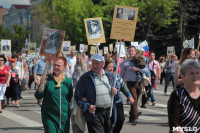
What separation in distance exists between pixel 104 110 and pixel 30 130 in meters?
3.94

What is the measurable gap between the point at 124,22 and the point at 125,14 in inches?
6.5

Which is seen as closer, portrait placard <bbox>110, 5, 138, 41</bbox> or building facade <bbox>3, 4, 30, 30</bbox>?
portrait placard <bbox>110, 5, 138, 41</bbox>

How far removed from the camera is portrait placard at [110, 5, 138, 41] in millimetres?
7309

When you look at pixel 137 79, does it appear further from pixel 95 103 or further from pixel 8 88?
pixel 8 88

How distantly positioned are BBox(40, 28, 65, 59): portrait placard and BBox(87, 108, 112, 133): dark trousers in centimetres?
132

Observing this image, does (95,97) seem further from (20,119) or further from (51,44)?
(20,119)

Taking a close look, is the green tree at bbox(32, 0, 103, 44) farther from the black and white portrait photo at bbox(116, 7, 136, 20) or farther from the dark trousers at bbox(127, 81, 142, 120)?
the black and white portrait photo at bbox(116, 7, 136, 20)

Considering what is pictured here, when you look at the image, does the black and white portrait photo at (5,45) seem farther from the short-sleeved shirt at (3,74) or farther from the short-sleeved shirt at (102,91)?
the short-sleeved shirt at (102,91)

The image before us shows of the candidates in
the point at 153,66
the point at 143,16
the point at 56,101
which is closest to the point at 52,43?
the point at 56,101

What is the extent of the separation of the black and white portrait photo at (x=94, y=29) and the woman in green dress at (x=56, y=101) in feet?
12.4

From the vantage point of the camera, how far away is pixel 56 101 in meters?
5.42

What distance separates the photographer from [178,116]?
12.5ft

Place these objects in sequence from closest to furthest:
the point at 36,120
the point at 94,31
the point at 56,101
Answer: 1. the point at 56,101
2. the point at 94,31
3. the point at 36,120

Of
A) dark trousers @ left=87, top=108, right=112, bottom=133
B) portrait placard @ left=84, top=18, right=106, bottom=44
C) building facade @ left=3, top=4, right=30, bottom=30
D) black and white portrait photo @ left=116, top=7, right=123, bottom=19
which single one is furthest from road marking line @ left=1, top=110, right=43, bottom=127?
building facade @ left=3, top=4, right=30, bottom=30
